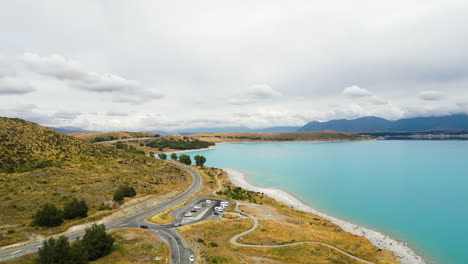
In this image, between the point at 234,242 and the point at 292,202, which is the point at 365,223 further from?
the point at 234,242

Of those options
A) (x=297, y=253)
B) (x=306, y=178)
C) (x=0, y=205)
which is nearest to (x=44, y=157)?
(x=0, y=205)

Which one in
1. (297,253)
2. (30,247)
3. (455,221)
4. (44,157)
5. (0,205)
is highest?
(44,157)

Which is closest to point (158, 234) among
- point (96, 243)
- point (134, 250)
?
point (134, 250)

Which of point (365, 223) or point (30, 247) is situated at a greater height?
point (30, 247)

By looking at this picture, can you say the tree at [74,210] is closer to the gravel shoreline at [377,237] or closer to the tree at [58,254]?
the tree at [58,254]

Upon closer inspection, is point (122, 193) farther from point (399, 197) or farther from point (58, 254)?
point (399, 197)

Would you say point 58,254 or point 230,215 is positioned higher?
point 58,254
